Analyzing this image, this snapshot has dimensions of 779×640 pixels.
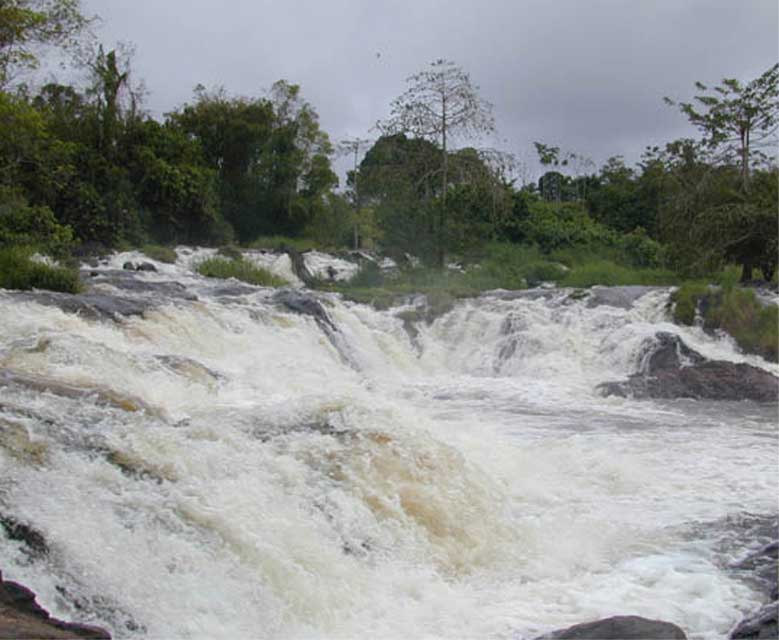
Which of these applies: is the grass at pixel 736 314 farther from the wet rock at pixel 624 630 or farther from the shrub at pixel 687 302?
the wet rock at pixel 624 630

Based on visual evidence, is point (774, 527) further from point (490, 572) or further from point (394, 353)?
point (394, 353)

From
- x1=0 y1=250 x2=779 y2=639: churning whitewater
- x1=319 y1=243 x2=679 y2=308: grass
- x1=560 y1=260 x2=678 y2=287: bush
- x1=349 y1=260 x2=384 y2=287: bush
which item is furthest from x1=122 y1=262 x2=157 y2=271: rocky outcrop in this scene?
x1=560 y1=260 x2=678 y2=287: bush

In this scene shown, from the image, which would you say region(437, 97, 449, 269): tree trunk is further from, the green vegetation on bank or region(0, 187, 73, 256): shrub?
region(0, 187, 73, 256): shrub

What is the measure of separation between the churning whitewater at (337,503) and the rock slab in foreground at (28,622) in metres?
0.14

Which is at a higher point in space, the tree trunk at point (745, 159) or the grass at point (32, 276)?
the tree trunk at point (745, 159)

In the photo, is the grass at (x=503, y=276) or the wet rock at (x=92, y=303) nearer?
the wet rock at (x=92, y=303)

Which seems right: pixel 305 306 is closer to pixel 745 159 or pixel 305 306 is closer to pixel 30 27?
pixel 30 27

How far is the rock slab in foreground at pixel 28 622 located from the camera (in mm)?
2672

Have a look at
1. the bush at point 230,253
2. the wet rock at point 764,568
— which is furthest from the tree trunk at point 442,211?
the wet rock at point 764,568

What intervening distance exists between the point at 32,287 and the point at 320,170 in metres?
19.7

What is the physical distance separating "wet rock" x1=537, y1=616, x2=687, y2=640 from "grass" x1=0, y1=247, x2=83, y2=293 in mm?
8828

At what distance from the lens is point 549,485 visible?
582cm

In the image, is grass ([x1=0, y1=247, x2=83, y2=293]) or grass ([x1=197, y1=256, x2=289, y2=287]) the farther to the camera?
grass ([x1=197, y1=256, x2=289, y2=287])

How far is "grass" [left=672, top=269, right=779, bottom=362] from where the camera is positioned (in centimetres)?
1166
